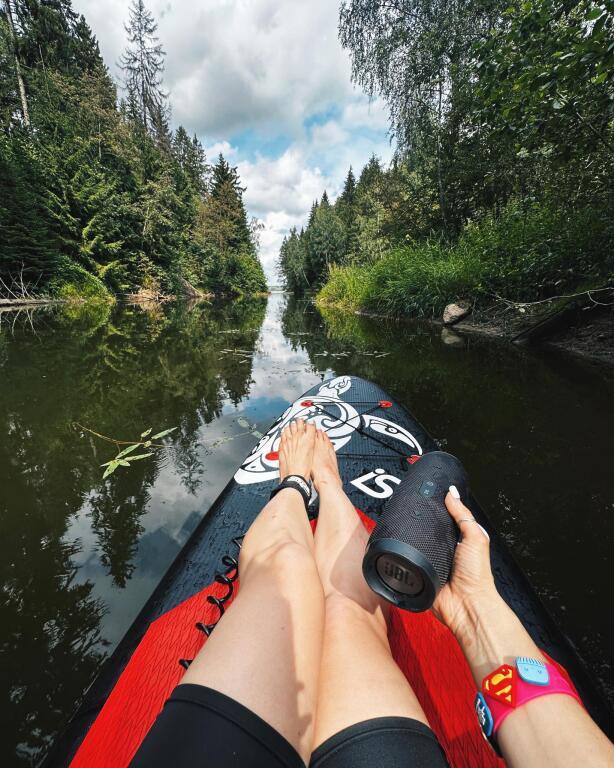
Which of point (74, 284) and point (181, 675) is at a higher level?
point (74, 284)

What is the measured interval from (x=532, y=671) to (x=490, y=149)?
1152 centimetres

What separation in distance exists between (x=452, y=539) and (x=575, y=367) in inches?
172

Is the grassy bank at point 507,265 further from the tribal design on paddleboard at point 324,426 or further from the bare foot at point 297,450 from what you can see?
the bare foot at point 297,450

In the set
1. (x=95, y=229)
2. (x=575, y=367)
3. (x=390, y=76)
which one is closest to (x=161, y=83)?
(x=95, y=229)

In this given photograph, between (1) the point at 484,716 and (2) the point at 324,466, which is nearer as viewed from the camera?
(1) the point at 484,716

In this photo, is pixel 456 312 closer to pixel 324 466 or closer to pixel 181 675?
pixel 324 466

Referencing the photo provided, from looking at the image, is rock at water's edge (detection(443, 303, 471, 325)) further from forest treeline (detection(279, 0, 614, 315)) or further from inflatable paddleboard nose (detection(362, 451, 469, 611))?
inflatable paddleboard nose (detection(362, 451, 469, 611))

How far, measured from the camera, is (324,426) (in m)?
2.12

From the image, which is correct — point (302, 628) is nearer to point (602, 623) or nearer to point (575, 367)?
point (602, 623)

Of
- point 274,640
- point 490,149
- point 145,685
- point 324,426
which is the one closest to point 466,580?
point 274,640

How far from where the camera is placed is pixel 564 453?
7.29 ft

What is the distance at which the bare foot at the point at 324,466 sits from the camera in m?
1.42

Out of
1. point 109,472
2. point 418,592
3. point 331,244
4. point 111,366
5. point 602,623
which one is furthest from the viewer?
point 331,244

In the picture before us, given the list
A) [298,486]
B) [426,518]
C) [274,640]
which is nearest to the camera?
[274,640]
